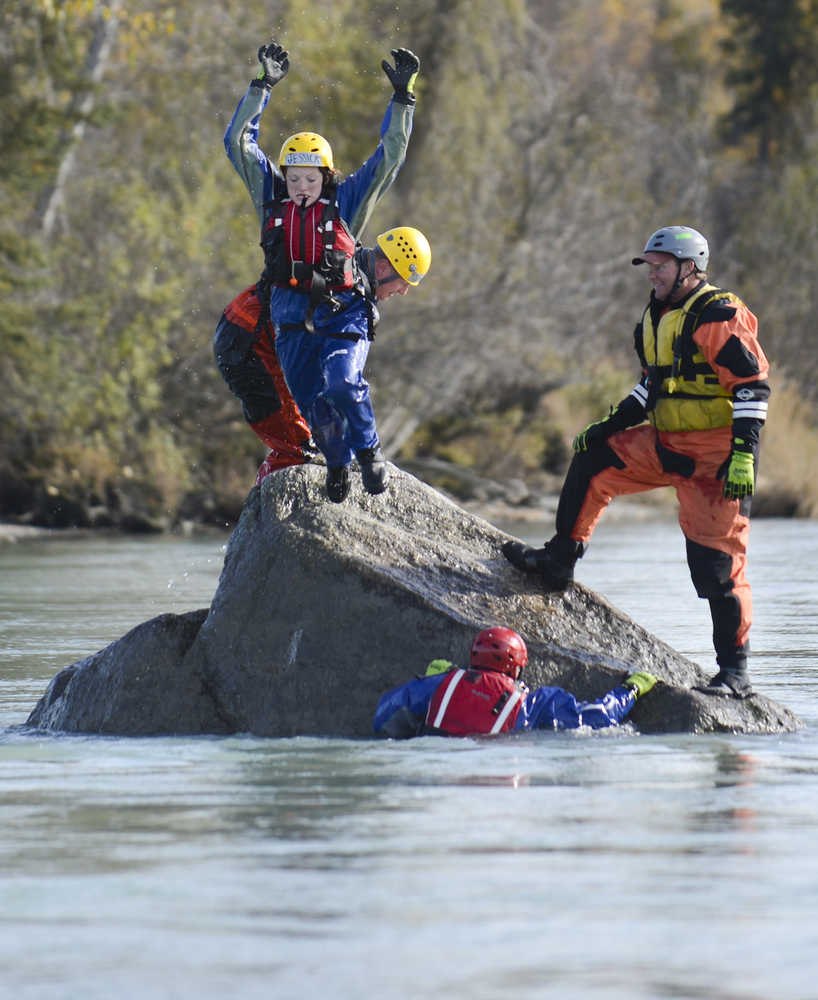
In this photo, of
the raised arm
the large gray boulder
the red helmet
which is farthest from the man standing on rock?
the raised arm

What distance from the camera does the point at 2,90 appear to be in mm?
28609

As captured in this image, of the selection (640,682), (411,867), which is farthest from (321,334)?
(411,867)

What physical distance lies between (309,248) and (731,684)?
2.80m

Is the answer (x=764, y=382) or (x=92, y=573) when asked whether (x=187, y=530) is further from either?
(x=764, y=382)

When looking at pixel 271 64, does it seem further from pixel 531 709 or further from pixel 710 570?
pixel 531 709

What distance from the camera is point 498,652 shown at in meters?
8.98

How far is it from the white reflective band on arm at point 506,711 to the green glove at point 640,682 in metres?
0.53

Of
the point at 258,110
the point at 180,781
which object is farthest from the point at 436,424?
the point at 180,781

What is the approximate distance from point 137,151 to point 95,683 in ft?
84.8

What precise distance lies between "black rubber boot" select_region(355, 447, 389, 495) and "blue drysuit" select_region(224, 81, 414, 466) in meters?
0.05

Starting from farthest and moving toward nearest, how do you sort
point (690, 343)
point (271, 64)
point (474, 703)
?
1. point (271, 64)
2. point (690, 343)
3. point (474, 703)

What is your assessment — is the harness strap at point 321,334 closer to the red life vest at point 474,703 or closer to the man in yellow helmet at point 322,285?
the man in yellow helmet at point 322,285

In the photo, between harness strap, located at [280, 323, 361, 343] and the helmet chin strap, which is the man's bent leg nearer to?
the helmet chin strap

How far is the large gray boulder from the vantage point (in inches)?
372
